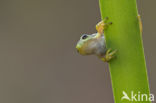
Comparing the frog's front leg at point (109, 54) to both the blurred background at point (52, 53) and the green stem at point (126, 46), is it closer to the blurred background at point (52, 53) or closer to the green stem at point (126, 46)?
the green stem at point (126, 46)

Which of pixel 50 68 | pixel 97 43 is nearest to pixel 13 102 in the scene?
pixel 50 68

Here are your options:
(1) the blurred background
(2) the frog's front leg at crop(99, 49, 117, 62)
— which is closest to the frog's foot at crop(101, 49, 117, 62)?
(2) the frog's front leg at crop(99, 49, 117, 62)

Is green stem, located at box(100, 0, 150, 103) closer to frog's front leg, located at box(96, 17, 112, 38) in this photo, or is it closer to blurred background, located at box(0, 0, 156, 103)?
frog's front leg, located at box(96, 17, 112, 38)

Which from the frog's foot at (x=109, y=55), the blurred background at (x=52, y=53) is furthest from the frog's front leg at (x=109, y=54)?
the blurred background at (x=52, y=53)

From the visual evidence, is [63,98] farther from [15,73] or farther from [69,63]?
[15,73]

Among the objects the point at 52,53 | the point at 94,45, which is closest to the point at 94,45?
the point at 94,45

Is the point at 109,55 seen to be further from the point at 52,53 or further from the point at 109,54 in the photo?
the point at 52,53
